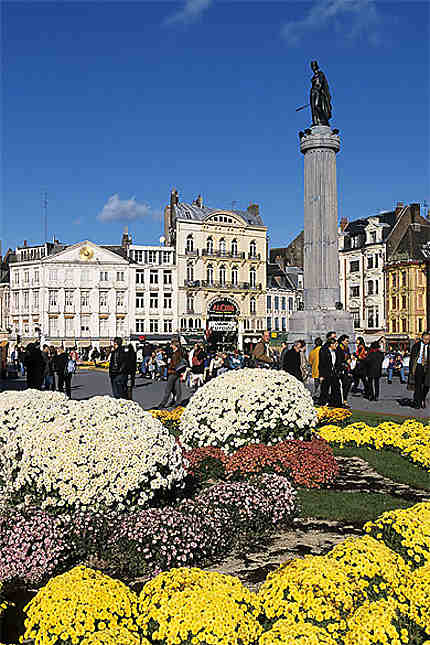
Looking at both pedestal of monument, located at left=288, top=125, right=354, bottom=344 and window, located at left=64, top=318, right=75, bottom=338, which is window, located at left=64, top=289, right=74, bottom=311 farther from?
pedestal of monument, located at left=288, top=125, right=354, bottom=344

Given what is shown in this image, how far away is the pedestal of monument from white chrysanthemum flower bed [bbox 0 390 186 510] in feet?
53.8

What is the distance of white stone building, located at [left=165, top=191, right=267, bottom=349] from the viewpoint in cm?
7575

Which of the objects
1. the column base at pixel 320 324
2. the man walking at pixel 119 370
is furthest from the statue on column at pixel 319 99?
the man walking at pixel 119 370

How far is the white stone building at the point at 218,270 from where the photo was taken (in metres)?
75.8

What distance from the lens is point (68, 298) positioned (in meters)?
75.1

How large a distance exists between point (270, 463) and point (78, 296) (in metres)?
68.6

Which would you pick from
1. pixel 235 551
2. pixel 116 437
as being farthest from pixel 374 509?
pixel 116 437

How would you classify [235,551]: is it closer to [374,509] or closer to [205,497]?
[205,497]

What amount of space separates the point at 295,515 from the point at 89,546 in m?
2.36

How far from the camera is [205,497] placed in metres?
7.02

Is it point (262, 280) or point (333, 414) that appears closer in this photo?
point (333, 414)

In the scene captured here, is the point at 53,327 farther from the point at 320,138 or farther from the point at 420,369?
the point at 420,369

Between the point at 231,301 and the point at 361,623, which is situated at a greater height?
the point at 231,301

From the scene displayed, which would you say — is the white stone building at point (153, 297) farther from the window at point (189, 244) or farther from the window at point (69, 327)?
the window at point (69, 327)
